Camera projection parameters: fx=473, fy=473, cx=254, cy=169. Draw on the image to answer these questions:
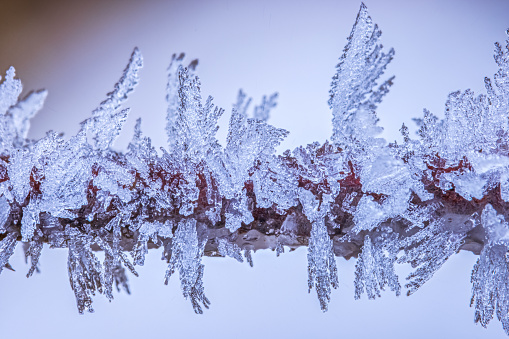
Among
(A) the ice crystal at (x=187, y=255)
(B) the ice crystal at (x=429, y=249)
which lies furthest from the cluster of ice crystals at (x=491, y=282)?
(A) the ice crystal at (x=187, y=255)

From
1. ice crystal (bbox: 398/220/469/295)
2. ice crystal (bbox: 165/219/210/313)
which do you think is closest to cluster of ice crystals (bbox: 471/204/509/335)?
ice crystal (bbox: 398/220/469/295)

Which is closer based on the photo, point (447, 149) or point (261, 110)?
point (447, 149)

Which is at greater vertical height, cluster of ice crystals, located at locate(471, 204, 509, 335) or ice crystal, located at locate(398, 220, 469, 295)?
ice crystal, located at locate(398, 220, 469, 295)

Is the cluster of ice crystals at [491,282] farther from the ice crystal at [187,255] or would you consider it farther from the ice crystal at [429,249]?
the ice crystal at [187,255]

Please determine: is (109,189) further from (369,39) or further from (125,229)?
(369,39)

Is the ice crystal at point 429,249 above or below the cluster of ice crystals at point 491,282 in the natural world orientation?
above

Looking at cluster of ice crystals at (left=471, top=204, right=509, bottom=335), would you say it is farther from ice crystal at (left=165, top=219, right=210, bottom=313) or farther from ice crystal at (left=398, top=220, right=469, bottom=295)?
ice crystal at (left=165, top=219, right=210, bottom=313)

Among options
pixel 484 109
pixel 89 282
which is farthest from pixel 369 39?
pixel 89 282

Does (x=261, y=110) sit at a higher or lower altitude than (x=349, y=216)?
higher

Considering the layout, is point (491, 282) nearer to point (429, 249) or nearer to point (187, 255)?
point (429, 249)

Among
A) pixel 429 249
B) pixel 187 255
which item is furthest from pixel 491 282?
pixel 187 255

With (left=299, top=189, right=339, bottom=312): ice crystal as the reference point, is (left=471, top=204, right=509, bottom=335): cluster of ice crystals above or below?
below
